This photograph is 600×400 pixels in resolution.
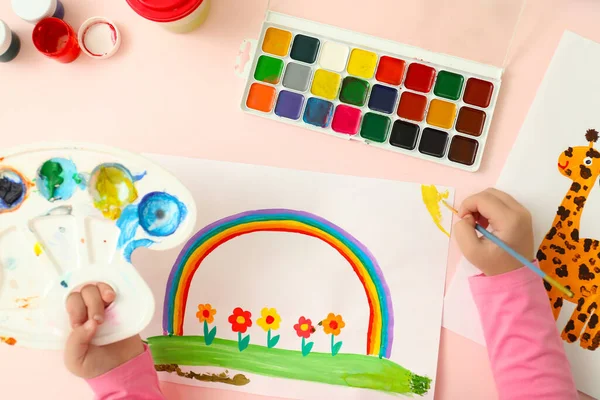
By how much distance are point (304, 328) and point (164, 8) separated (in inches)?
20.0

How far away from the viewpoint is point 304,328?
2.52 ft

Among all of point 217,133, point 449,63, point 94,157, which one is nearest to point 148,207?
point 94,157

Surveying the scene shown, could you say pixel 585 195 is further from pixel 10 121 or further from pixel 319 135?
pixel 10 121

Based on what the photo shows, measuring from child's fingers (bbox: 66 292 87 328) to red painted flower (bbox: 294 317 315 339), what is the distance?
307 millimetres

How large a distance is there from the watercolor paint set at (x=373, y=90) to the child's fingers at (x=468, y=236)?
93 mm

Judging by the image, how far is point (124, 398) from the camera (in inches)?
27.1

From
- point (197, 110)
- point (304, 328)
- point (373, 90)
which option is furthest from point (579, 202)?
point (197, 110)

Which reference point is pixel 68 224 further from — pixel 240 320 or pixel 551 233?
pixel 551 233

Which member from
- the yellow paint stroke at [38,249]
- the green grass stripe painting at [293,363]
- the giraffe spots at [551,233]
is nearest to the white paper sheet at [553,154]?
the giraffe spots at [551,233]

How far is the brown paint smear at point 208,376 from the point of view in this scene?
2.53ft

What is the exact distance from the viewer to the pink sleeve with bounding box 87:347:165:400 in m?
0.68

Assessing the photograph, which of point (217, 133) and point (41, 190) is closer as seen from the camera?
point (41, 190)

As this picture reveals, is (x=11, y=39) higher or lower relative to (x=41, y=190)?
higher

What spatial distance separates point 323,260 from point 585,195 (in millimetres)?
402
